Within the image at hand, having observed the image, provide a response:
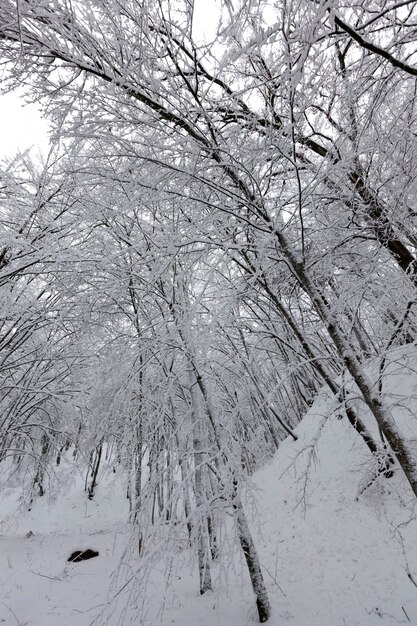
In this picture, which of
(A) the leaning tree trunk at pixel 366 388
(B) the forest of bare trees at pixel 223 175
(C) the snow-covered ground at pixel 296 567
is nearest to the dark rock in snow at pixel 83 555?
(C) the snow-covered ground at pixel 296 567

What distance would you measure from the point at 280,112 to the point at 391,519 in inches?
272

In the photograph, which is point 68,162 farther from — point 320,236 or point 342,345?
point 342,345

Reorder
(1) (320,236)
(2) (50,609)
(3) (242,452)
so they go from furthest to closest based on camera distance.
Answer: (2) (50,609)
(3) (242,452)
(1) (320,236)

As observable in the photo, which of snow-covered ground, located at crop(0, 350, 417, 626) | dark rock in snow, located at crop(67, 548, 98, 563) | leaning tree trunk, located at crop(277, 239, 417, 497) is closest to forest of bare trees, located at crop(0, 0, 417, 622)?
leaning tree trunk, located at crop(277, 239, 417, 497)

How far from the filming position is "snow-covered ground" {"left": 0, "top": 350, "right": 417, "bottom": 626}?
14.9 ft

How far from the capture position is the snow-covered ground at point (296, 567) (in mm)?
4555

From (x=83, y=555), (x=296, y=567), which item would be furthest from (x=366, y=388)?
(x=83, y=555)

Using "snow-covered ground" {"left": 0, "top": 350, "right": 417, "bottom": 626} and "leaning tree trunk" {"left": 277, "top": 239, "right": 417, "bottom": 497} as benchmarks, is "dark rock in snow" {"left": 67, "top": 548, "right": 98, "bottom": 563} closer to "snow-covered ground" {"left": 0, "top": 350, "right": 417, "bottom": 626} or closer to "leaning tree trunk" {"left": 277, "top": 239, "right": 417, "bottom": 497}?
"snow-covered ground" {"left": 0, "top": 350, "right": 417, "bottom": 626}

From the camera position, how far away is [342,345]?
2994mm

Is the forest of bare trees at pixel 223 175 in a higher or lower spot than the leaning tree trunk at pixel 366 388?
higher

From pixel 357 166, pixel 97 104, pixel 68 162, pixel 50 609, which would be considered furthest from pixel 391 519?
pixel 68 162

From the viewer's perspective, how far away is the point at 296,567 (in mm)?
6473

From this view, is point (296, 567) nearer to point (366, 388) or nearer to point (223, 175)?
point (366, 388)

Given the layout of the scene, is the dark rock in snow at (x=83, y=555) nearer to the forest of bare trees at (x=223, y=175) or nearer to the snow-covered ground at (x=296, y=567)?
the snow-covered ground at (x=296, y=567)
